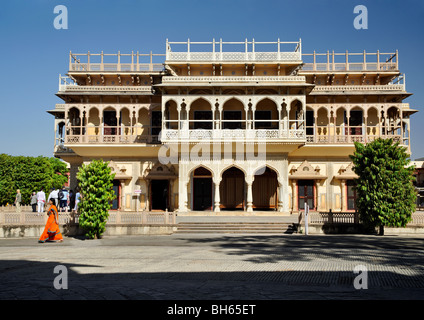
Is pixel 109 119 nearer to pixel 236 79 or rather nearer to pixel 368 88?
pixel 236 79

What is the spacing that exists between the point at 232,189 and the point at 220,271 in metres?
19.4

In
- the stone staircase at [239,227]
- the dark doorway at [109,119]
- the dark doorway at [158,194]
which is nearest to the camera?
the stone staircase at [239,227]

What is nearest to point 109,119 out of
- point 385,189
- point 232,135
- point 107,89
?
point 107,89

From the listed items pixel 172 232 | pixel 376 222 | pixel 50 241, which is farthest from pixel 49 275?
pixel 376 222

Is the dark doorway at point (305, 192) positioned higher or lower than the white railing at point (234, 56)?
lower

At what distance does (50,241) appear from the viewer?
16594 millimetres

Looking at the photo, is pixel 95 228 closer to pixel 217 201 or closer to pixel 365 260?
pixel 217 201

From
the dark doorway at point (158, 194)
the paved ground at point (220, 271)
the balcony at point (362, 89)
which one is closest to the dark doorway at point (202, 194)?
the dark doorway at point (158, 194)

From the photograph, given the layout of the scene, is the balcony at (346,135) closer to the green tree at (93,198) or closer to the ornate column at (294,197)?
the ornate column at (294,197)

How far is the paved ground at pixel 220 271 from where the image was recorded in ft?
21.7

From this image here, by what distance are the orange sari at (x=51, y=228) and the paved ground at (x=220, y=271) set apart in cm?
161

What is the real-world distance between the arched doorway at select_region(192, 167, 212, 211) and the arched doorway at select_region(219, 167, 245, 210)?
1.19 m

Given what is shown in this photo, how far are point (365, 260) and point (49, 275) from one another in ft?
25.8
